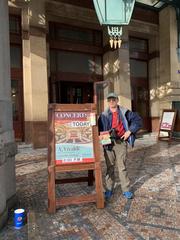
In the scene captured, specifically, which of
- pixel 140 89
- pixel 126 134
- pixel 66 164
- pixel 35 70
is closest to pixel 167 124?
pixel 140 89

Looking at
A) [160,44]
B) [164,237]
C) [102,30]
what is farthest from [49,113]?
[160,44]

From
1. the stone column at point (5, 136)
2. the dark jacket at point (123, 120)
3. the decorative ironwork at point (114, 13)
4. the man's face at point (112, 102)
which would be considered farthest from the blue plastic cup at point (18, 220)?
the decorative ironwork at point (114, 13)

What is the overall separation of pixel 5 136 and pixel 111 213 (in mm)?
1842

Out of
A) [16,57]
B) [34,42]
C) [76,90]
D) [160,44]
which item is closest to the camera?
[34,42]

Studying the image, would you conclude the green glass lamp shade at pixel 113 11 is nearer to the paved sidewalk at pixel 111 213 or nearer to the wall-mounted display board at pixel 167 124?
the paved sidewalk at pixel 111 213

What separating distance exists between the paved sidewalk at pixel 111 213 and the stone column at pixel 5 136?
11.6 inches

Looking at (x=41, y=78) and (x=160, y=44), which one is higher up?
(x=160, y=44)

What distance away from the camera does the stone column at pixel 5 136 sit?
3.30m

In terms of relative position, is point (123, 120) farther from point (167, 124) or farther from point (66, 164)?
point (167, 124)

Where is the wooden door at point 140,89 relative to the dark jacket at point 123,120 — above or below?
above

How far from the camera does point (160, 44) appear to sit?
1234 cm

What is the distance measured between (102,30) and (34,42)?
383cm

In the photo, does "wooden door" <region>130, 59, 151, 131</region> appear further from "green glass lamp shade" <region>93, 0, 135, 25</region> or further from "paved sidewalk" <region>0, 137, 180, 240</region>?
"paved sidewalk" <region>0, 137, 180, 240</region>

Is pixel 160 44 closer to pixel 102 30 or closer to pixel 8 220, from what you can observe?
pixel 102 30
